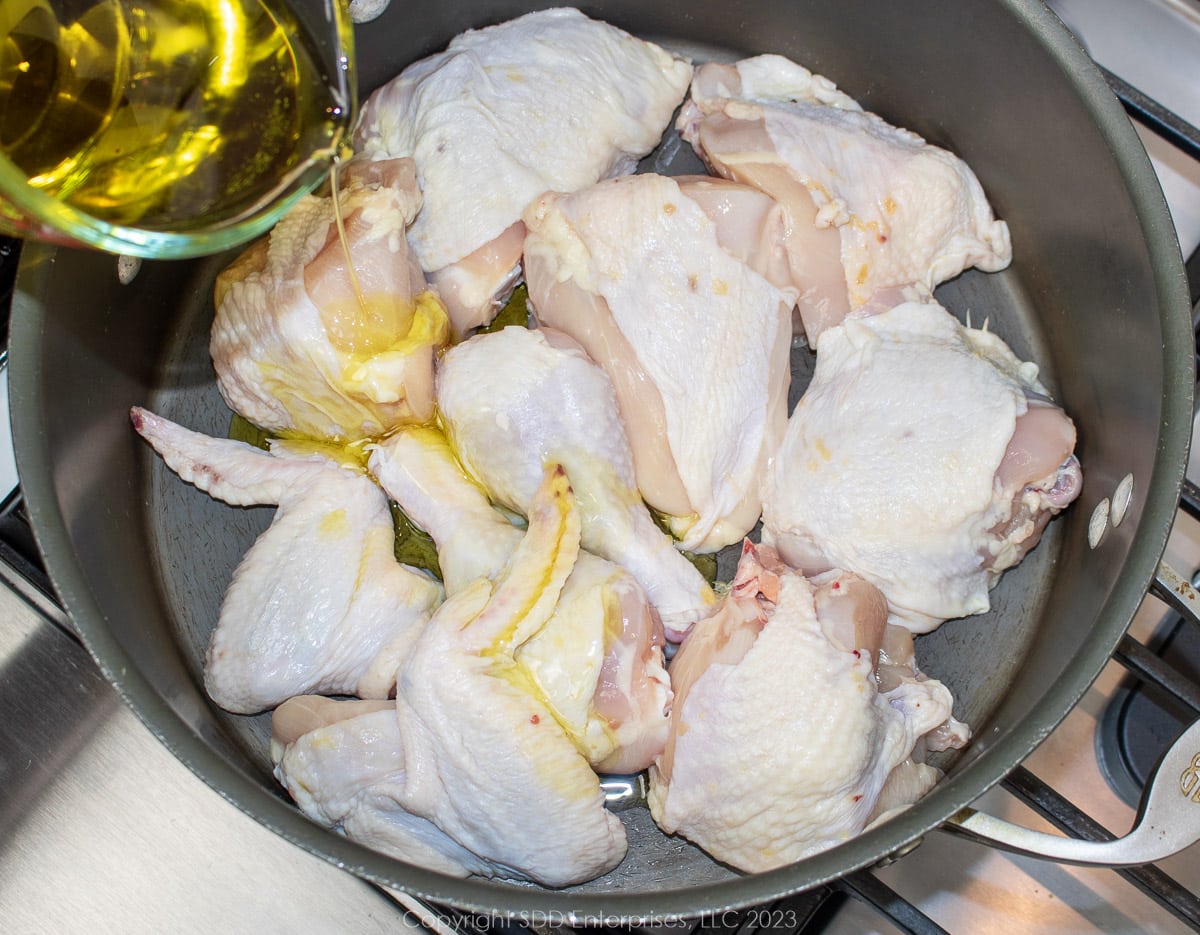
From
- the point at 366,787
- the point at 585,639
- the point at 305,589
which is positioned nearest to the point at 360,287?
the point at 305,589

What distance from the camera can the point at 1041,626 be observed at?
5.51 ft

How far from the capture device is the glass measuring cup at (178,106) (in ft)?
4.35

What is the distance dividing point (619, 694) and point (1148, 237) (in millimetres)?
957

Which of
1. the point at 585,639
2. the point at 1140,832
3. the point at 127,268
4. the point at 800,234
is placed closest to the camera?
the point at 1140,832

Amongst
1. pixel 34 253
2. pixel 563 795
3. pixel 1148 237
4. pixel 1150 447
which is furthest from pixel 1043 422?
pixel 34 253

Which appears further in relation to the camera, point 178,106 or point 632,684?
point 632,684

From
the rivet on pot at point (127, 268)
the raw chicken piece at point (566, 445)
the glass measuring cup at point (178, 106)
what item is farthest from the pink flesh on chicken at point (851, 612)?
the rivet on pot at point (127, 268)

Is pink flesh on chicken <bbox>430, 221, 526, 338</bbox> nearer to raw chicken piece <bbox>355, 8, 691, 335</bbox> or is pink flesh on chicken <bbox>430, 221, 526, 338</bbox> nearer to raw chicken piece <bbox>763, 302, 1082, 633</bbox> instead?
raw chicken piece <bbox>355, 8, 691, 335</bbox>

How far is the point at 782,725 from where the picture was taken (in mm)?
1453

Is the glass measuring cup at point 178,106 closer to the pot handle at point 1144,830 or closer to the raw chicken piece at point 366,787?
the raw chicken piece at point 366,787

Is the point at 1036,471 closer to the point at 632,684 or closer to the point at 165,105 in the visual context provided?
the point at 632,684

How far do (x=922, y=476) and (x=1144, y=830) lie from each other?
54 centimetres

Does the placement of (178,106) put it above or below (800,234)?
below

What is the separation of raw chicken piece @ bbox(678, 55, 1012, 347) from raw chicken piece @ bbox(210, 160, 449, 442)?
22.2 inches
